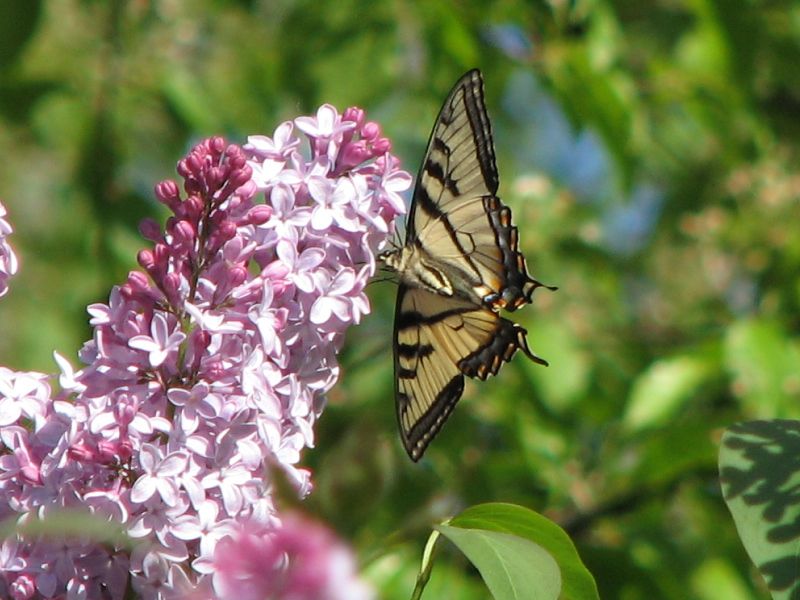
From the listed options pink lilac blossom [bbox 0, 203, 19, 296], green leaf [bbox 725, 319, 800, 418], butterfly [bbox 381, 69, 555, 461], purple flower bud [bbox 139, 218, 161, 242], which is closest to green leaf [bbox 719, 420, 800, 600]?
butterfly [bbox 381, 69, 555, 461]

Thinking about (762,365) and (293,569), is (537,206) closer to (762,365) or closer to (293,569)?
(762,365)

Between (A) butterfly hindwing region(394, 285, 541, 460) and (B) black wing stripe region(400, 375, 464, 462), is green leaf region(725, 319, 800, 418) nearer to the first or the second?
(A) butterfly hindwing region(394, 285, 541, 460)

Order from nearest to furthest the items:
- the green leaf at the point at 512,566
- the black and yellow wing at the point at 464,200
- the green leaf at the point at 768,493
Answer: the green leaf at the point at 512,566 → the green leaf at the point at 768,493 → the black and yellow wing at the point at 464,200

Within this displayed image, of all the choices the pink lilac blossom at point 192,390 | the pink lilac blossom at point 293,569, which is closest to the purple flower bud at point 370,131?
the pink lilac blossom at point 192,390

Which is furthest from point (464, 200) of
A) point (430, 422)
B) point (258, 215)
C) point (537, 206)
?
point (537, 206)

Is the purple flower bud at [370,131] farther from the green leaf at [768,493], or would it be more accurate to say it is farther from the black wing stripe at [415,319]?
the green leaf at [768,493]

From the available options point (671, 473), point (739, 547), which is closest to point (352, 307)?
point (671, 473)
